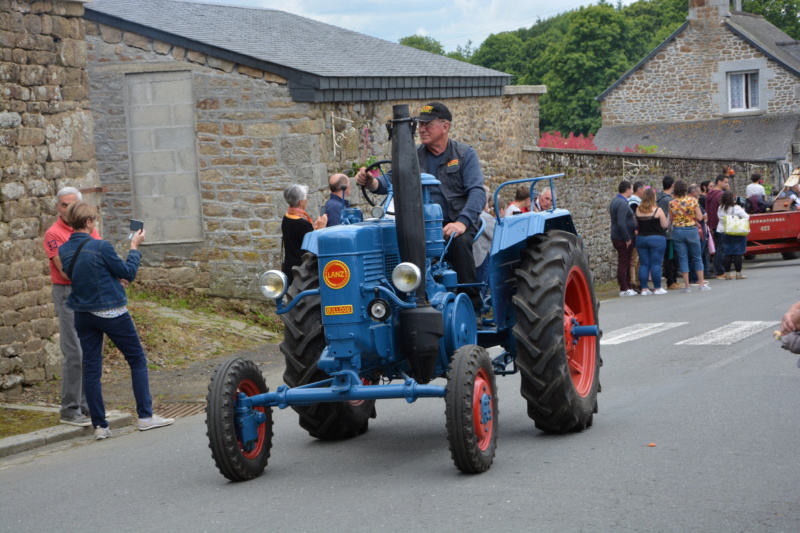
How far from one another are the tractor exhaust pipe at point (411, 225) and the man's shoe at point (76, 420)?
3.84m

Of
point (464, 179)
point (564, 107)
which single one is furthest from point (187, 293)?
point (564, 107)

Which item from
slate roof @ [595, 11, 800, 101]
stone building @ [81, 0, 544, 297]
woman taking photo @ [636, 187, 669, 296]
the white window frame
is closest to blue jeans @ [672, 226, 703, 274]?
woman taking photo @ [636, 187, 669, 296]

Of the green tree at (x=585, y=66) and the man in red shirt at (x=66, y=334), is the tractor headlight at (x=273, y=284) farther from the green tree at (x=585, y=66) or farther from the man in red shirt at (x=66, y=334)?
the green tree at (x=585, y=66)

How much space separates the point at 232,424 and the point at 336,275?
3.49 feet

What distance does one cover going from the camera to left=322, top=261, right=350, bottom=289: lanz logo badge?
6199mm

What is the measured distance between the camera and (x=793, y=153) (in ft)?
143

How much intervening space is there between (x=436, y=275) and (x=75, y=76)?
6.36 m

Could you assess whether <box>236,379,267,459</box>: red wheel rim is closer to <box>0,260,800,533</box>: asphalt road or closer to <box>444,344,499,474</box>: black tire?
<box>0,260,800,533</box>: asphalt road

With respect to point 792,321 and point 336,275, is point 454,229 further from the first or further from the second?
point 792,321

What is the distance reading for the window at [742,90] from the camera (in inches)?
1766

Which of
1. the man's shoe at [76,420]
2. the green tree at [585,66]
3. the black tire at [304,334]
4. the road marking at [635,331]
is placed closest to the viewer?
the black tire at [304,334]

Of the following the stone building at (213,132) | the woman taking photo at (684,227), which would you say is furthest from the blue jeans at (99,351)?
the woman taking photo at (684,227)

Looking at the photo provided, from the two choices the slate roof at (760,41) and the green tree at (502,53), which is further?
the green tree at (502,53)

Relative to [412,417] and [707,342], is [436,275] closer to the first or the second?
[412,417]
